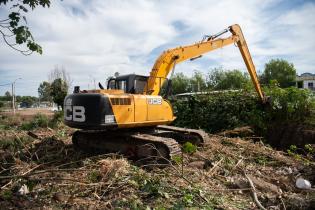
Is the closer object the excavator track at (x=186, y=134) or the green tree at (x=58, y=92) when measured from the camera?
the excavator track at (x=186, y=134)

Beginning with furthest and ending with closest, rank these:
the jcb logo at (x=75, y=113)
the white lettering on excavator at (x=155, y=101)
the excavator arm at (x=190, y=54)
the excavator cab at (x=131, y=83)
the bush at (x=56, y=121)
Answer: the bush at (x=56, y=121)
the excavator arm at (x=190, y=54)
the excavator cab at (x=131, y=83)
the white lettering on excavator at (x=155, y=101)
the jcb logo at (x=75, y=113)

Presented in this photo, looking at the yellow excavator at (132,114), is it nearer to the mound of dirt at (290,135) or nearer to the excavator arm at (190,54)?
the excavator arm at (190,54)

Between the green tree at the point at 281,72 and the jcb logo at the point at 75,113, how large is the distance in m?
47.1

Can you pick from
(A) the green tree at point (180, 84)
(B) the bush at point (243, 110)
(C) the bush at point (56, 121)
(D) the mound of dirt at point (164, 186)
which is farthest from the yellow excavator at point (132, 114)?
(A) the green tree at point (180, 84)

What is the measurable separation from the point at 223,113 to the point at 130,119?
6467 mm

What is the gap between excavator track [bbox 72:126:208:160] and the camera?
742 cm

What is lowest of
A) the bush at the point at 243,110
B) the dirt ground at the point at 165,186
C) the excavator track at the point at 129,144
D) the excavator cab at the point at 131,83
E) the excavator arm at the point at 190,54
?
the dirt ground at the point at 165,186

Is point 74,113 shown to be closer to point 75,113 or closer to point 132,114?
point 75,113

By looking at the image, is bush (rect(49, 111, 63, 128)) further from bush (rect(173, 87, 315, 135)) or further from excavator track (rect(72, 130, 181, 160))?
excavator track (rect(72, 130, 181, 160))

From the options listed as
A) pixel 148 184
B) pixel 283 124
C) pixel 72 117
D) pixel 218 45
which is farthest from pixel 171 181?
pixel 283 124

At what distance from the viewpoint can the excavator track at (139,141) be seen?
742 cm

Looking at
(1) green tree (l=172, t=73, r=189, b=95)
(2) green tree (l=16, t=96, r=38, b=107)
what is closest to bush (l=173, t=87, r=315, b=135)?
(1) green tree (l=172, t=73, r=189, b=95)

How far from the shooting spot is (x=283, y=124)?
1180 cm

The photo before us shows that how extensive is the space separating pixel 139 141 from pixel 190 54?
3.32 metres
